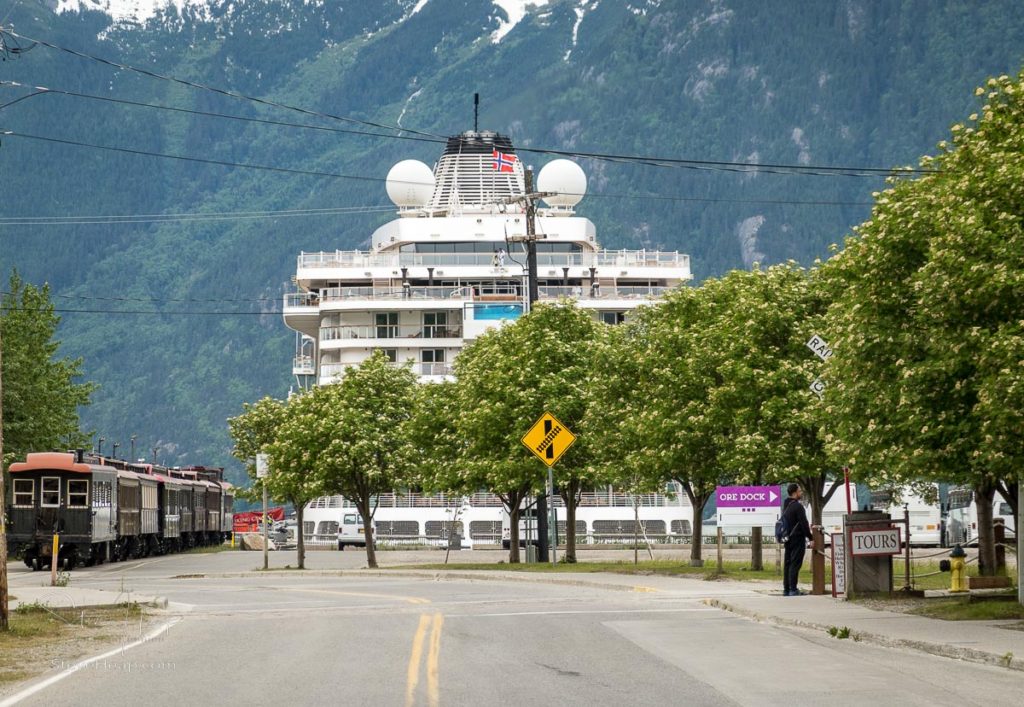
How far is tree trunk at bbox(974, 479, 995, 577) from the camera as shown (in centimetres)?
3391

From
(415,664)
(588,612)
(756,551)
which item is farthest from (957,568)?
(756,551)

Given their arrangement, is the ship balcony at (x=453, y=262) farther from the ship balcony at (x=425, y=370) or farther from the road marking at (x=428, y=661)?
the road marking at (x=428, y=661)

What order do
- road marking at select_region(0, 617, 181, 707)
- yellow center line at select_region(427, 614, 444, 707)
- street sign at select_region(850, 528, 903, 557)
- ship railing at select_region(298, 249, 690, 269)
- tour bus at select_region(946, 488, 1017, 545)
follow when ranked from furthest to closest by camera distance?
ship railing at select_region(298, 249, 690, 269), tour bus at select_region(946, 488, 1017, 545), street sign at select_region(850, 528, 903, 557), road marking at select_region(0, 617, 181, 707), yellow center line at select_region(427, 614, 444, 707)

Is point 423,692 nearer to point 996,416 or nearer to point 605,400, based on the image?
point 996,416

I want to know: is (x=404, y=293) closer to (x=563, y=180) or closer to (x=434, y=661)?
(x=563, y=180)

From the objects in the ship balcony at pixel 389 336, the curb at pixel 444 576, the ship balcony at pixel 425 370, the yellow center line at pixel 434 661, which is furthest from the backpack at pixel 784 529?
the ship balcony at pixel 389 336

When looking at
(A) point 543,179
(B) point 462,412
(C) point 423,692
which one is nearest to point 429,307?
(A) point 543,179

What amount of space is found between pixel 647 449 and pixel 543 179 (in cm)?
8298

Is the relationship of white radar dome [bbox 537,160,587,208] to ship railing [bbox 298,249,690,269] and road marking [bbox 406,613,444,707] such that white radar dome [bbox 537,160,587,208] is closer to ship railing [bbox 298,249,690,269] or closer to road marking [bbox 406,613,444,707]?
ship railing [bbox 298,249,690,269]

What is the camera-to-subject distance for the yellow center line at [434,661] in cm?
1444

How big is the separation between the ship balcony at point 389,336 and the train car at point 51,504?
55308 mm

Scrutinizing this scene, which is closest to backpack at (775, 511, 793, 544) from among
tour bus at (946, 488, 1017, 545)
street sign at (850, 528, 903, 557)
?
street sign at (850, 528, 903, 557)

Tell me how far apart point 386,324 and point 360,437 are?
183ft

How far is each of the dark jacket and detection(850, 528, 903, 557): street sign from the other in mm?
1237
